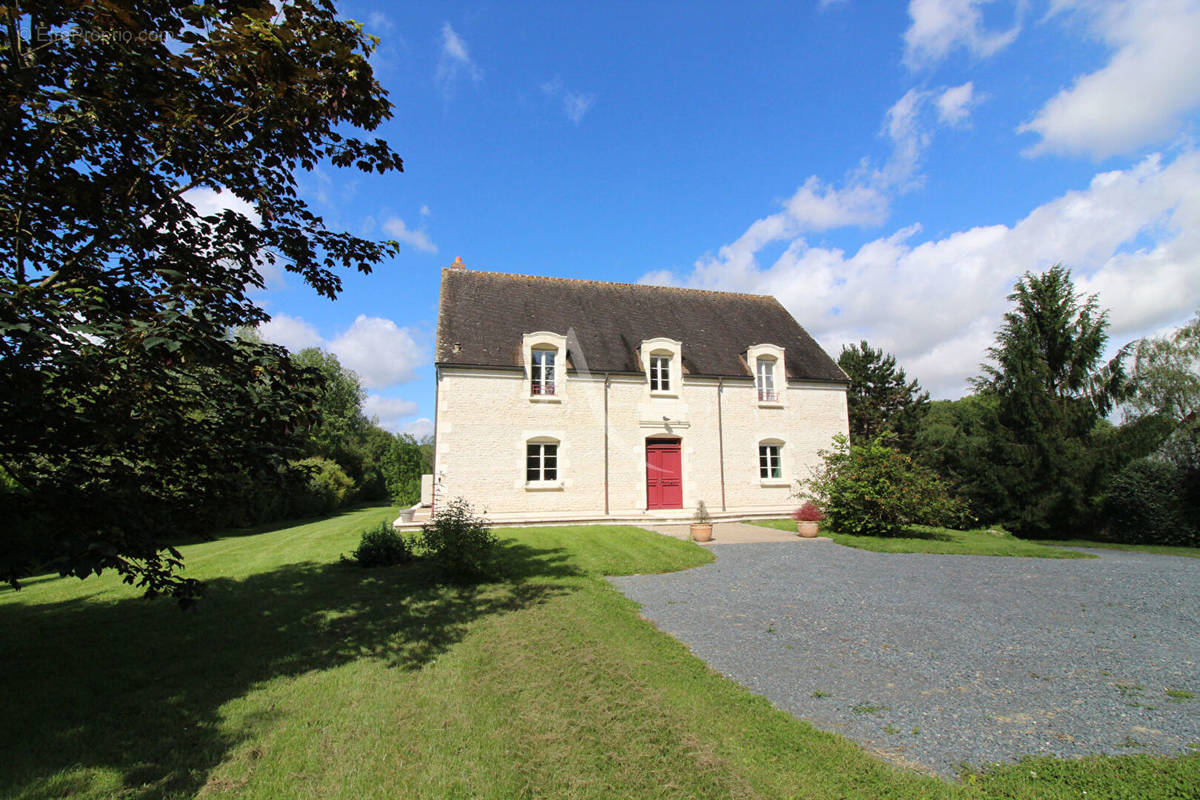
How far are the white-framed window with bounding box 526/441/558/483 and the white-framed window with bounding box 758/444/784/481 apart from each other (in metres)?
7.00

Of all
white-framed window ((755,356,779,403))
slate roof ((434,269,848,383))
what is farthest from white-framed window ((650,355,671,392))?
white-framed window ((755,356,779,403))

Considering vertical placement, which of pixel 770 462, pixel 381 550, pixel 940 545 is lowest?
pixel 940 545

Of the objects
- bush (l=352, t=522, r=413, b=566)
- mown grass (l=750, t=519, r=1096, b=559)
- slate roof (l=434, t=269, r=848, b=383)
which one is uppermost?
slate roof (l=434, t=269, r=848, b=383)

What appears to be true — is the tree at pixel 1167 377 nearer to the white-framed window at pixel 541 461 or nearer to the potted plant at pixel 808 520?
the potted plant at pixel 808 520

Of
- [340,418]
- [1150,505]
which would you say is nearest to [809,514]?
[1150,505]

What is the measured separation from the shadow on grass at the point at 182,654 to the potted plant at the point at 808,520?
22.4 ft

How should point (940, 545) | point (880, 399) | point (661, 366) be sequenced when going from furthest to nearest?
point (880, 399) < point (661, 366) < point (940, 545)

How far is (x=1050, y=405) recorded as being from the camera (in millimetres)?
19188

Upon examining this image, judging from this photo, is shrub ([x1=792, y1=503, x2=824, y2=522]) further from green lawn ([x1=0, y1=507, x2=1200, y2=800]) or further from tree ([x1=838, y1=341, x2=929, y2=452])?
tree ([x1=838, y1=341, x2=929, y2=452])

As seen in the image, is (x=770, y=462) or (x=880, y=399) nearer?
(x=770, y=462)

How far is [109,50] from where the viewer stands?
3826mm

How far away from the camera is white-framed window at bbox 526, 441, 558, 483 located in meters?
15.7

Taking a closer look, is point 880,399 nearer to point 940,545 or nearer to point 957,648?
point 940,545

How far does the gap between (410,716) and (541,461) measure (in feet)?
39.2
